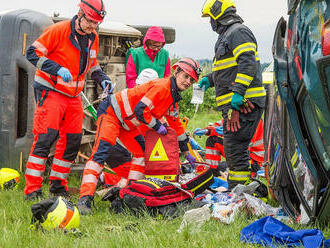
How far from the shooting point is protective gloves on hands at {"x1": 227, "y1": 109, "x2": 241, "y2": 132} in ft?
16.1

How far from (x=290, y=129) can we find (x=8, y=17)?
3985 mm

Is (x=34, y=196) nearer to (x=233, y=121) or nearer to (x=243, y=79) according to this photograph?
(x=233, y=121)

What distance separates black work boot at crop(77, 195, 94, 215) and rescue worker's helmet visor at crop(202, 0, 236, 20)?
7.58ft

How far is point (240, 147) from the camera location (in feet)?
16.5

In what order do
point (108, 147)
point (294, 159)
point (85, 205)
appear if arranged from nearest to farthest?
point (294, 159)
point (85, 205)
point (108, 147)

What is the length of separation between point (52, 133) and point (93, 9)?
137 cm

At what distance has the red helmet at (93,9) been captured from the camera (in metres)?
4.90

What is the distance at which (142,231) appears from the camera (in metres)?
3.38

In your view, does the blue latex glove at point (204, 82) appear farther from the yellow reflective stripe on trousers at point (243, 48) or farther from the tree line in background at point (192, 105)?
the tree line in background at point (192, 105)

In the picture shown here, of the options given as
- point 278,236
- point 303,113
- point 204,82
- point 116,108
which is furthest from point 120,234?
point 204,82

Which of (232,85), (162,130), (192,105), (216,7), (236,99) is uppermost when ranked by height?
(216,7)

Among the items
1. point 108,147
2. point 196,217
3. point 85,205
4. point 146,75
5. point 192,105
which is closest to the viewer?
point 196,217

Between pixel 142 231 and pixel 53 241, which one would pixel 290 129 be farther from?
pixel 53 241

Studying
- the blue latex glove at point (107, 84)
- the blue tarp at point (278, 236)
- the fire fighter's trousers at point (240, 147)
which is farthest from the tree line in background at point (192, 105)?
the blue tarp at point (278, 236)
